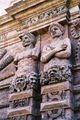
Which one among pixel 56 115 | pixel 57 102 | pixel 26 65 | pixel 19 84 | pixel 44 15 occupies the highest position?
pixel 44 15

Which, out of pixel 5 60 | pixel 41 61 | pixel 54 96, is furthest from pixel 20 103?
pixel 5 60

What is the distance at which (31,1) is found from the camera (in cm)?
598

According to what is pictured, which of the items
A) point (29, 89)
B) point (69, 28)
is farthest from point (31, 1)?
point (29, 89)

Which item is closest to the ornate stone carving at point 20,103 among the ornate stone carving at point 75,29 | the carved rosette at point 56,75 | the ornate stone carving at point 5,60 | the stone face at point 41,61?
the stone face at point 41,61

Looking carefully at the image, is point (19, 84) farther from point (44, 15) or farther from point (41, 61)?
point (44, 15)

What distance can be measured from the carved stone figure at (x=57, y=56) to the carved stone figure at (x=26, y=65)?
315 mm

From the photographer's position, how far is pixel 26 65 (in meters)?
5.14

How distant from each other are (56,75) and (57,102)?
0.58m

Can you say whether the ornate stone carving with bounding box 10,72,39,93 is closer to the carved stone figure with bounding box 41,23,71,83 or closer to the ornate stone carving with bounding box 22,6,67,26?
the carved stone figure with bounding box 41,23,71,83

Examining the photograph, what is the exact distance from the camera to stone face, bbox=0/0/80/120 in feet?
14.3

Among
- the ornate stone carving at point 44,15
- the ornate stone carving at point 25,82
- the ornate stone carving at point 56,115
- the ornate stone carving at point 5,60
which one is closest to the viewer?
the ornate stone carving at point 56,115

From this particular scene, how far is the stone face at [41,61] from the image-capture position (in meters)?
4.36

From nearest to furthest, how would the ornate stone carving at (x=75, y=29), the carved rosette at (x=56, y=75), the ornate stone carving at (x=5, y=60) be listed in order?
1. the carved rosette at (x=56, y=75)
2. the ornate stone carving at (x=75, y=29)
3. the ornate stone carving at (x=5, y=60)

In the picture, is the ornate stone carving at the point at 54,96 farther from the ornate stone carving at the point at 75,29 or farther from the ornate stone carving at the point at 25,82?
the ornate stone carving at the point at 75,29
